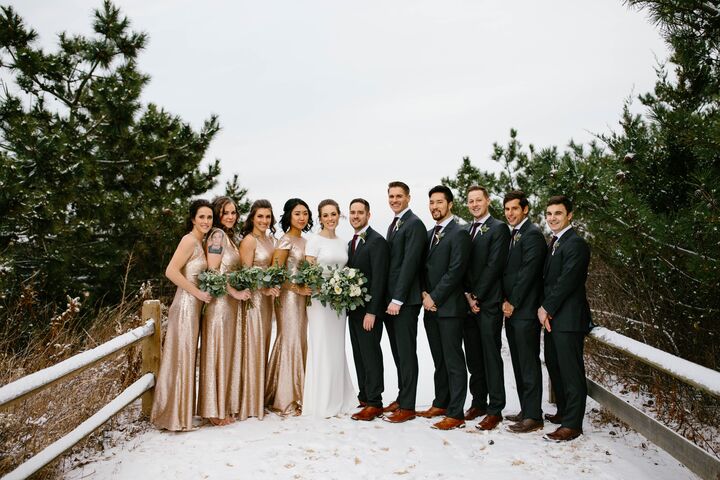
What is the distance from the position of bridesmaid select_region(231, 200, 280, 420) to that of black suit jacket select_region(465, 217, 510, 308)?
2.20 metres

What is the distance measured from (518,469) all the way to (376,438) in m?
1.44

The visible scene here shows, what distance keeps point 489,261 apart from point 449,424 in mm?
1746

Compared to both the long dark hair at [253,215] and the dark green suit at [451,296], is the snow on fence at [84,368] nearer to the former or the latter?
the long dark hair at [253,215]

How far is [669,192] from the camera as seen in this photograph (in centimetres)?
702

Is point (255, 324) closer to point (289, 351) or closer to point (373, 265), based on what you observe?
point (289, 351)

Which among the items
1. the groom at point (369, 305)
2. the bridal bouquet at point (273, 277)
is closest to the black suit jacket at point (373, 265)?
the groom at point (369, 305)

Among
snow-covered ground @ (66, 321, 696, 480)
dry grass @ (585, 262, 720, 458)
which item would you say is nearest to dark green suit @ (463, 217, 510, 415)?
snow-covered ground @ (66, 321, 696, 480)

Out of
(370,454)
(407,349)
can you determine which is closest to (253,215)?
(407,349)

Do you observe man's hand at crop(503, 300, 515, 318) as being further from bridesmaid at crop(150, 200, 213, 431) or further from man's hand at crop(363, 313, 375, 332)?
bridesmaid at crop(150, 200, 213, 431)

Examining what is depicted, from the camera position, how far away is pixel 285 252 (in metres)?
6.56

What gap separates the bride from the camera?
6398mm

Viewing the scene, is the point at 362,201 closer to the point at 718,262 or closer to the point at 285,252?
the point at 285,252

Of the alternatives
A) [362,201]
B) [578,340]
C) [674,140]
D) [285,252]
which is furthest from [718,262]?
[285,252]

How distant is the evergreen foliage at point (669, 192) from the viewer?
18.1ft
